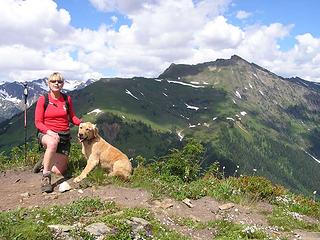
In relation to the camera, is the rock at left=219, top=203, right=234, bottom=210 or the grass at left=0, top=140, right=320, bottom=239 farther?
the rock at left=219, top=203, right=234, bottom=210

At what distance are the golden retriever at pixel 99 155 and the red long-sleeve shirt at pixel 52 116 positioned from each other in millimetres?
660

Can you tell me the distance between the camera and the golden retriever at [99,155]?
14.9 meters

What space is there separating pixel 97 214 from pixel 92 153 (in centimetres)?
381

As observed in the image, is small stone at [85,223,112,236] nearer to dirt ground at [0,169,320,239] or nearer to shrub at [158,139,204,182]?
dirt ground at [0,169,320,239]

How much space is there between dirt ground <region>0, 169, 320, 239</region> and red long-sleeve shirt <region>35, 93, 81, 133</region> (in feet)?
6.35

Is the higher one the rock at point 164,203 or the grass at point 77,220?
the grass at point 77,220

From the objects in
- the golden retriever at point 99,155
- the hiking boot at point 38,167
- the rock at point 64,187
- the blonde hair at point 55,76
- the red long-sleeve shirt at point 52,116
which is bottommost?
the rock at point 64,187

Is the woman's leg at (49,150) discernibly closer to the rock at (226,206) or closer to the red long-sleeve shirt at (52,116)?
the red long-sleeve shirt at (52,116)

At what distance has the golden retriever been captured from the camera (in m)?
14.9

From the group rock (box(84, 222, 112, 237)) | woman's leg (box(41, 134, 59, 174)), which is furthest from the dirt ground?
rock (box(84, 222, 112, 237))

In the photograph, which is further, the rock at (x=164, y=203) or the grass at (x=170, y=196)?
the rock at (x=164, y=203)

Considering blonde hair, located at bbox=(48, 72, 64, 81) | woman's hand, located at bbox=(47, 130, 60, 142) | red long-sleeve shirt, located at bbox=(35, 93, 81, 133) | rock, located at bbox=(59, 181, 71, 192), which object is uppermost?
blonde hair, located at bbox=(48, 72, 64, 81)

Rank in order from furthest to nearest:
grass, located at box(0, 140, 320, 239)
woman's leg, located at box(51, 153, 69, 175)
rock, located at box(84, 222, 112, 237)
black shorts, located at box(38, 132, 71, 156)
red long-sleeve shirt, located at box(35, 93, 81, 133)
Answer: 1. woman's leg, located at box(51, 153, 69, 175)
2. black shorts, located at box(38, 132, 71, 156)
3. red long-sleeve shirt, located at box(35, 93, 81, 133)
4. grass, located at box(0, 140, 320, 239)
5. rock, located at box(84, 222, 112, 237)

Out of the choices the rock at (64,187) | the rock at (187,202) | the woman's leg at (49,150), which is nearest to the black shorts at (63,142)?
the woman's leg at (49,150)
